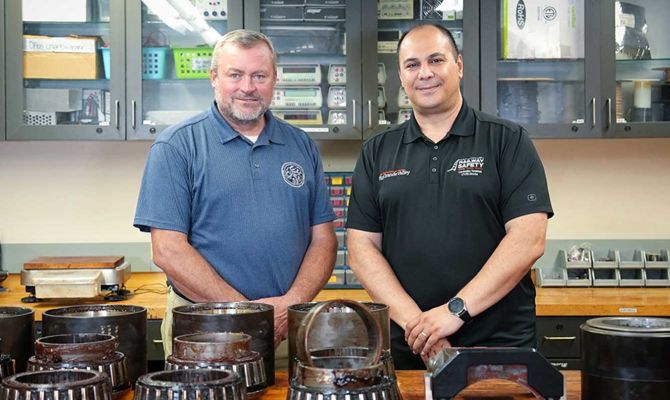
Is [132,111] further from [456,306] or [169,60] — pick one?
[456,306]

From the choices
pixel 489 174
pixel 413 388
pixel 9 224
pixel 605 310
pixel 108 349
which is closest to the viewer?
pixel 108 349

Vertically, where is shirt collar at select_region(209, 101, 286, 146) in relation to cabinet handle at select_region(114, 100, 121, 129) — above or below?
below

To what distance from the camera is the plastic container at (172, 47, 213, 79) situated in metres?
3.52

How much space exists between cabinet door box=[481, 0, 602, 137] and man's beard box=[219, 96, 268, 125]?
1313 millimetres

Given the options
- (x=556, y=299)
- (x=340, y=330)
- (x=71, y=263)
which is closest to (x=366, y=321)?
(x=340, y=330)

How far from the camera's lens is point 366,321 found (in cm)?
122

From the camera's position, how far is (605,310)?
3010mm

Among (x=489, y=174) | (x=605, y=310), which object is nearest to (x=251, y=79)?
(x=489, y=174)

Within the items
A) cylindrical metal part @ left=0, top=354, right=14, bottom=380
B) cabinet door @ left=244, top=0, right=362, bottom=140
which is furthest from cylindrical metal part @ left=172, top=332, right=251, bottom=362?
cabinet door @ left=244, top=0, right=362, bottom=140

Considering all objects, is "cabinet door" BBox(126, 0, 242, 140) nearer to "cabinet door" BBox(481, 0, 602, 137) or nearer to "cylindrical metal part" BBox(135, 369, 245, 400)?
"cabinet door" BBox(481, 0, 602, 137)

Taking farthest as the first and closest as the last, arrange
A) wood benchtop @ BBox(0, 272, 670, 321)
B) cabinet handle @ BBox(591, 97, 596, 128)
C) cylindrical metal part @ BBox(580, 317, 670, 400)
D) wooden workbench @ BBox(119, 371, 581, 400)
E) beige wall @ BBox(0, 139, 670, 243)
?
1. beige wall @ BBox(0, 139, 670, 243)
2. cabinet handle @ BBox(591, 97, 596, 128)
3. wood benchtop @ BBox(0, 272, 670, 321)
4. wooden workbench @ BBox(119, 371, 581, 400)
5. cylindrical metal part @ BBox(580, 317, 670, 400)

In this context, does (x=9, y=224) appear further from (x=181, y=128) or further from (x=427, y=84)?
(x=427, y=84)

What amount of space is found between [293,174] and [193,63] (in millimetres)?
1367

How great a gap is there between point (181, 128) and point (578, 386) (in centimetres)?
123
